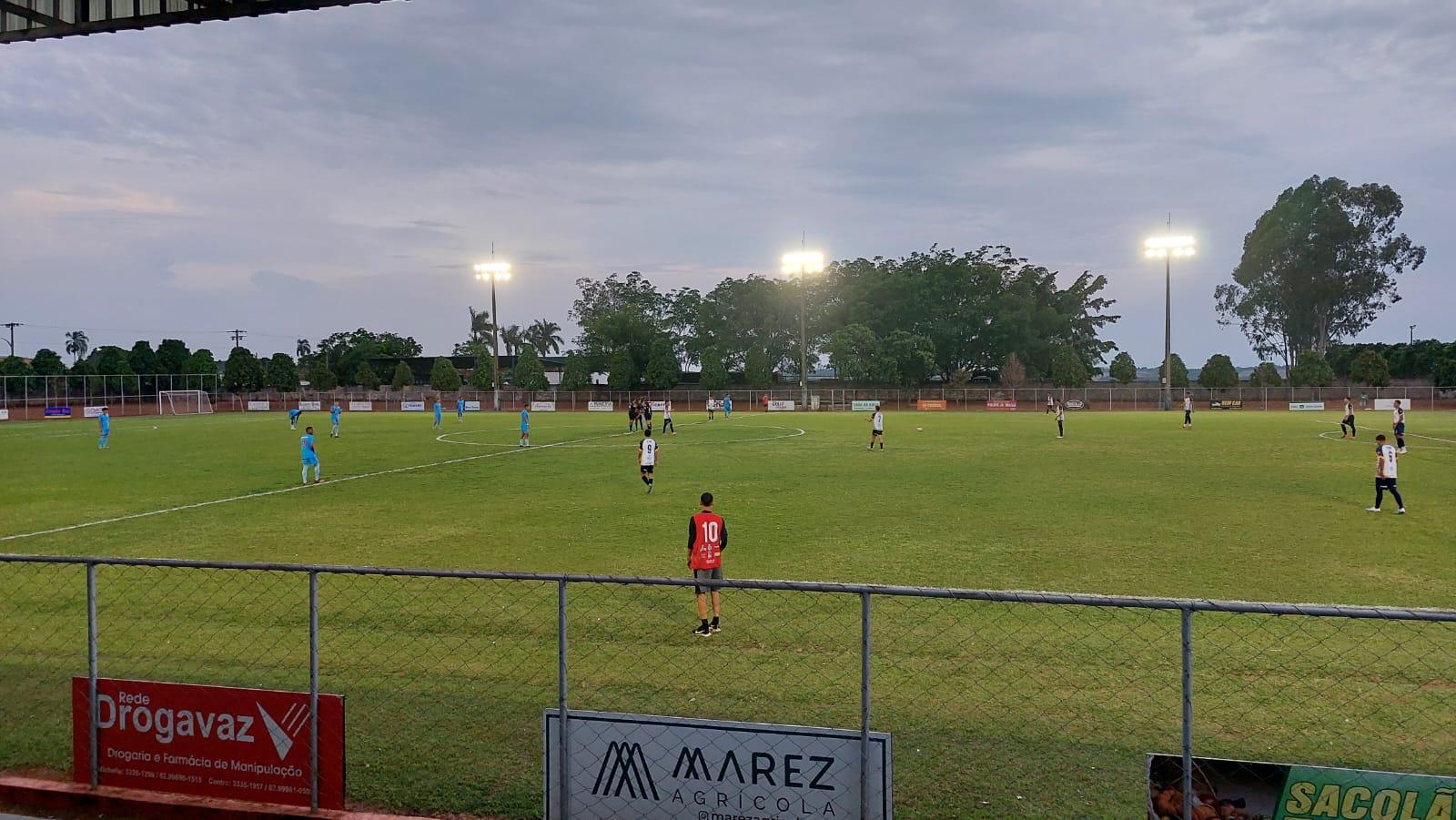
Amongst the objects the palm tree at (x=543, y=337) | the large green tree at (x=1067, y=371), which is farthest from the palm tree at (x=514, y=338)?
the large green tree at (x=1067, y=371)

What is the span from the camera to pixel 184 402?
84062 millimetres

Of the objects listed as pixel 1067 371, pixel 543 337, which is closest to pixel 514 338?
pixel 543 337

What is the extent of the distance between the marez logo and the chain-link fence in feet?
0.05

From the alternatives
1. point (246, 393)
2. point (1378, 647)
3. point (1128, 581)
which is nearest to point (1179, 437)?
point (1128, 581)

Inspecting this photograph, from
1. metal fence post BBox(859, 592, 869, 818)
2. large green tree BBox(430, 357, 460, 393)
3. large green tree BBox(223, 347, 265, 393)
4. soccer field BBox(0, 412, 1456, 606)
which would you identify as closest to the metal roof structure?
soccer field BBox(0, 412, 1456, 606)

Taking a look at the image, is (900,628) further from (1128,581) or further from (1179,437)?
(1179,437)

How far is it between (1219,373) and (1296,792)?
83.5m

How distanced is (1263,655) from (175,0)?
46.7 ft

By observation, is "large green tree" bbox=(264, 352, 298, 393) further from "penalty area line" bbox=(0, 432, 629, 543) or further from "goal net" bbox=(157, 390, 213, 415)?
"penalty area line" bbox=(0, 432, 629, 543)

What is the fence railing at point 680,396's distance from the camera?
73.8 meters

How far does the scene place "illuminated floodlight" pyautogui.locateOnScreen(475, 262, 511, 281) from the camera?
273ft

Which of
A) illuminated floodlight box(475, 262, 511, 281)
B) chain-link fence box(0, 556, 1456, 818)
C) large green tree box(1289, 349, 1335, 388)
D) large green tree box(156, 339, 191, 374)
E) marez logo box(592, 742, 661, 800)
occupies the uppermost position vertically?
illuminated floodlight box(475, 262, 511, 281)

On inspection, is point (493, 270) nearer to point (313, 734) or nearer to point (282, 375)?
point (282, 375)

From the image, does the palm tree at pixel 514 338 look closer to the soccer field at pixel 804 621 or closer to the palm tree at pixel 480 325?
the palm tree at pixel 480 325
